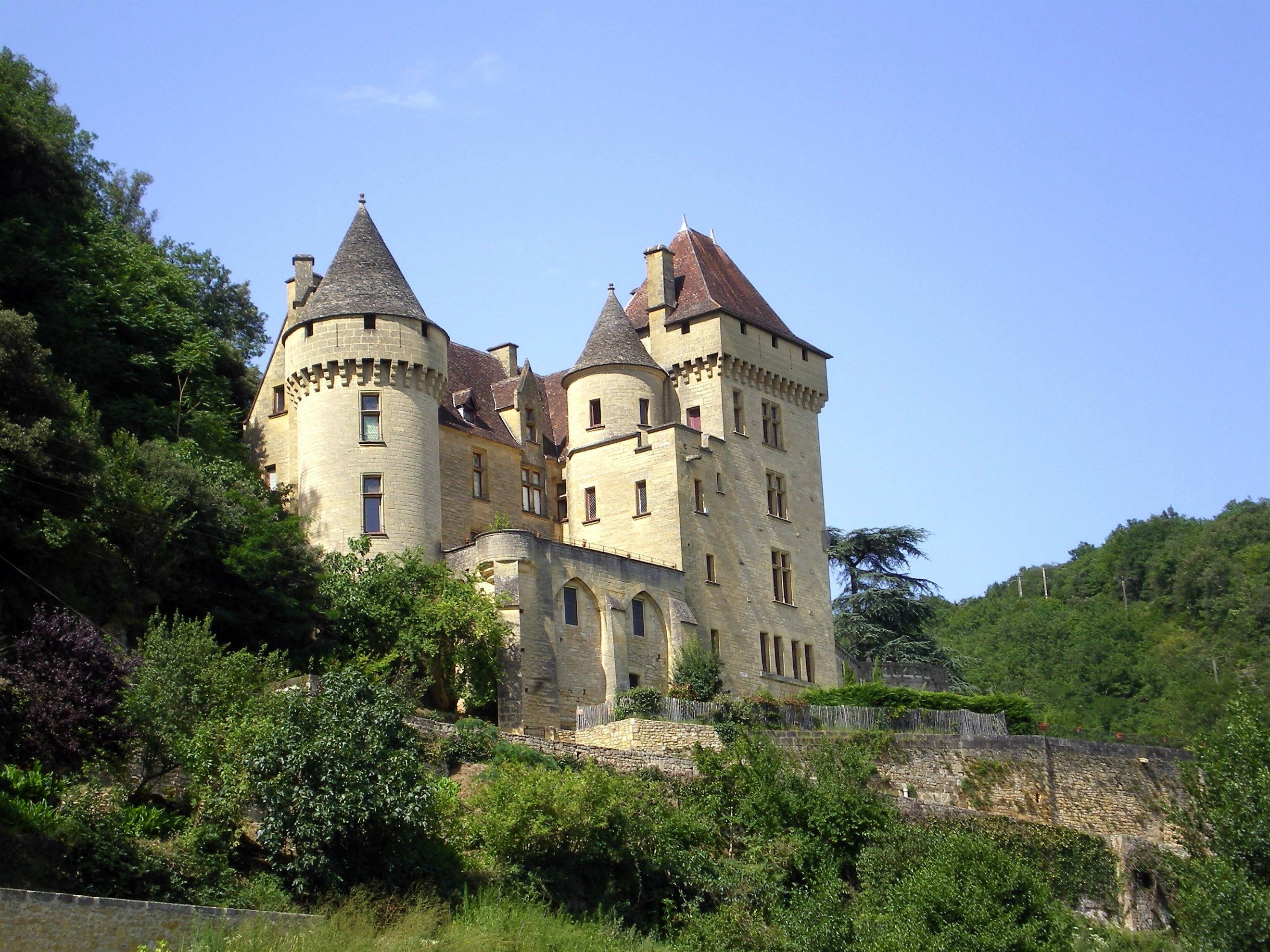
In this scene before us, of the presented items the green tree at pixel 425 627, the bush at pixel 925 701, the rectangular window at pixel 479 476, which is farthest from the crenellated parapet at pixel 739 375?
the green tree at pixel 425 627

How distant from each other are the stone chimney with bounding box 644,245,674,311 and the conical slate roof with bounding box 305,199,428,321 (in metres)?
9.44

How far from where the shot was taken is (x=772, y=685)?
50500 millimetres

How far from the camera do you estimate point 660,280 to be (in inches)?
2119

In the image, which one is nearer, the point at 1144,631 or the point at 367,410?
the point at 367,410

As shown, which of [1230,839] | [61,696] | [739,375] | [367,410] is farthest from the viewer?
[739,375]

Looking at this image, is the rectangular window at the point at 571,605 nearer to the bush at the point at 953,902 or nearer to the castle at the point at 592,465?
the castle at the point at 592,465

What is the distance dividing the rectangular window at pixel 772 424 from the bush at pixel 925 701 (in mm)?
8982

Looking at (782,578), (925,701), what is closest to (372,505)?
(782,578)

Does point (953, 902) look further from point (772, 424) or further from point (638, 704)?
point (772, 424)

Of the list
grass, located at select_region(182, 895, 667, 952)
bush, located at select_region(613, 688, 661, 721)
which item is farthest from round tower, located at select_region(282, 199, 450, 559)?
grass, located at select_region(182, 895, 667, 952)

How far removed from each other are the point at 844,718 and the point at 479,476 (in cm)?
1272

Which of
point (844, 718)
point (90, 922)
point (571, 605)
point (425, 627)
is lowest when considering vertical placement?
point (90, 922)

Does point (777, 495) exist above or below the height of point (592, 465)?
below

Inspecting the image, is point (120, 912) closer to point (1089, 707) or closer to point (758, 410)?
point (758, 410)
